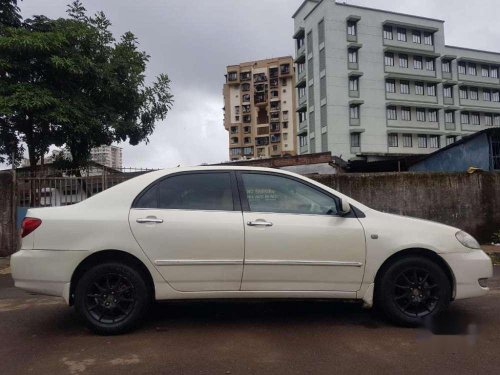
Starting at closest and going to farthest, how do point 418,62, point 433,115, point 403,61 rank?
point 403,61 → point 418,62 → point 433,115

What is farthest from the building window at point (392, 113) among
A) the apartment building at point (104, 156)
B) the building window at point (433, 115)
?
the apartment building at point (104, 156)

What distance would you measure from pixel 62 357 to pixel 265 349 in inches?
64.0

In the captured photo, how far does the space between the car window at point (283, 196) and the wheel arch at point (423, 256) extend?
0.68 metres

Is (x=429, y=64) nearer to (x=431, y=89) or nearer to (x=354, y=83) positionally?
(x=431, y=89)

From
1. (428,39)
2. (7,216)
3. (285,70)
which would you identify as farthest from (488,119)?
(7,216)

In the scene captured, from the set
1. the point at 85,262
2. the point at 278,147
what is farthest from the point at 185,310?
the point at 278,147

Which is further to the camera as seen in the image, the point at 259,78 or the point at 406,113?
the point at 259,78

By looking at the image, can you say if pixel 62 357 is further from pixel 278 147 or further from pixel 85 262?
pixel 278 147

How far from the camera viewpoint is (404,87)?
160 ft

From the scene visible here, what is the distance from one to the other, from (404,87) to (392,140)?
20.9 ft

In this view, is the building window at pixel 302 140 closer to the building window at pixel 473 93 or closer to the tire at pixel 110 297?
the building window at pixel 473 93

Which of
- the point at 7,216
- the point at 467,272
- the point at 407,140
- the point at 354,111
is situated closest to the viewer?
the point at 467,272

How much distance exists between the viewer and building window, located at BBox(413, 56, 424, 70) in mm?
49625

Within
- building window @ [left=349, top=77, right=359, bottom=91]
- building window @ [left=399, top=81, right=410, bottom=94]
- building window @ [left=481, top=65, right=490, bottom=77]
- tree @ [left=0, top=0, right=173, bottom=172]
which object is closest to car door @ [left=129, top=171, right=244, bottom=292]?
tree @ [left=0, top=0, right=173, bottom=172]
